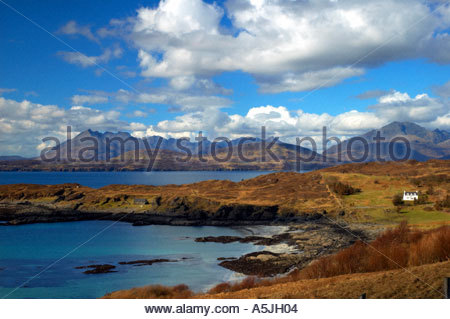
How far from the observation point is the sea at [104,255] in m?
24.9

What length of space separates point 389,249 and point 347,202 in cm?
3868

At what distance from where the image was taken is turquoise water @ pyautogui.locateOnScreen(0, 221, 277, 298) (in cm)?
2491

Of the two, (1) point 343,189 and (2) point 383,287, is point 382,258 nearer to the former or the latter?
(2) point 383,287

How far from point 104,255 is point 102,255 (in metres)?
0.22

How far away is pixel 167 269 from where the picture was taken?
2883 cm

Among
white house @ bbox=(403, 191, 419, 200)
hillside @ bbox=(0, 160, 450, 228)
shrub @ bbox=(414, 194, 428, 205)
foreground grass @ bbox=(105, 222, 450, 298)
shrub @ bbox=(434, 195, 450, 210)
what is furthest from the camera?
hillside @ bbox=(0, 160, 450, 228)

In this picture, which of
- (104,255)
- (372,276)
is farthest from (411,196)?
(372,276)

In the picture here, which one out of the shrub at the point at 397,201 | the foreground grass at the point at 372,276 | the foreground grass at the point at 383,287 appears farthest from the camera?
the shrub at the point at 397,201

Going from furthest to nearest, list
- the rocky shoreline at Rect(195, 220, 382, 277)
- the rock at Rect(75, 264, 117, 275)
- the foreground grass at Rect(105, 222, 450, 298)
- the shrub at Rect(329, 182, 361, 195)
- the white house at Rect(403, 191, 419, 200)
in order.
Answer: the shrub at Rect(329, 182, 361, 195)
the white house at Rect(403, 191, 419, 200)
the rock at Rect(75, 264, 117, 275)
the rocky shoreline at Rect(195, 220, 382, 277)
the foreground grass at Rect(105, 222, 450, 298)

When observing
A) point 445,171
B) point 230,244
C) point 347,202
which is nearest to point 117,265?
point 230,244

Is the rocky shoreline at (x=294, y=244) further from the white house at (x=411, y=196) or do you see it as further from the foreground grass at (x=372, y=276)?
the white house at (x=411, y=196)

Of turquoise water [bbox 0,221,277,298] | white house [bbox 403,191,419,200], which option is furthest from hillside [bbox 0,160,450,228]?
turquoise water [bbox 0,221,277,298]

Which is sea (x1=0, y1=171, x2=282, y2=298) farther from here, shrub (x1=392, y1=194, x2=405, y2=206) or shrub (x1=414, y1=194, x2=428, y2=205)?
shrub (x1=414, y1=194, x2=428, y2=205)

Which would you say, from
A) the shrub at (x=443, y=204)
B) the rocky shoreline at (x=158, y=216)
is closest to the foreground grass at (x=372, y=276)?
the shrub at (x=443, y=204)
